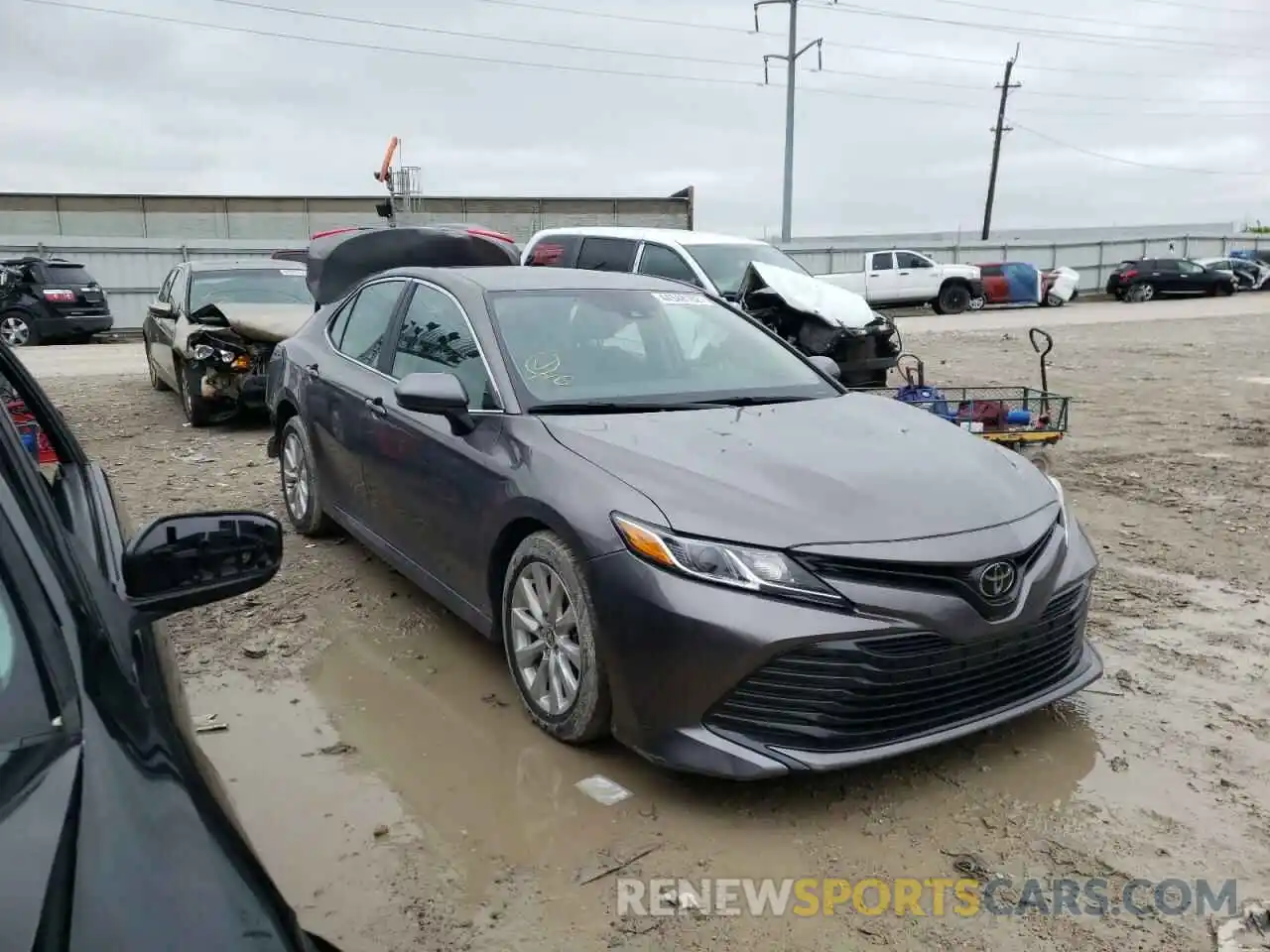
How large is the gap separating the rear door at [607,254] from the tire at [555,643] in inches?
296

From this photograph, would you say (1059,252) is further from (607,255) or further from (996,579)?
(996,579)

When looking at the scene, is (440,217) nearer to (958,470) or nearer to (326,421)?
(326,421)

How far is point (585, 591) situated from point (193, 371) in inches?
285

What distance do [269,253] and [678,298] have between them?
20.5 meters

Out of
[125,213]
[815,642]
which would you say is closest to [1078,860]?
[815,642]

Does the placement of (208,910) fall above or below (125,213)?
below

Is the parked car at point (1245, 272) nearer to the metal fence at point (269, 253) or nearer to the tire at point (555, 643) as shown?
the metal fence at point (269, 253)

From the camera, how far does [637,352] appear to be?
416cm

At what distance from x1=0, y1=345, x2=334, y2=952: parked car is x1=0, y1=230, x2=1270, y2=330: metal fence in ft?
66.3

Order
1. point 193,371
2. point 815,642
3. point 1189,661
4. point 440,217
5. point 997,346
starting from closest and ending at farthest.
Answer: point 815,642
point 1189,661
point 193,371
point 997,346
point 440,217

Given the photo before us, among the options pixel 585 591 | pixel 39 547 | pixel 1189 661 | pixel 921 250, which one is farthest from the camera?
pixel 921 250

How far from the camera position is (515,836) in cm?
295

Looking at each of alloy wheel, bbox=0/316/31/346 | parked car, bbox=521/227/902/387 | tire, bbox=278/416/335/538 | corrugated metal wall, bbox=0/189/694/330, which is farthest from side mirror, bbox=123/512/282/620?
corrugated metal wall, bbox=0/189/694/330

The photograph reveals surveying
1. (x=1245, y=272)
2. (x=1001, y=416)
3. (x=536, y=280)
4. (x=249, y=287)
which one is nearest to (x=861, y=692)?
(x=536, y=280)
